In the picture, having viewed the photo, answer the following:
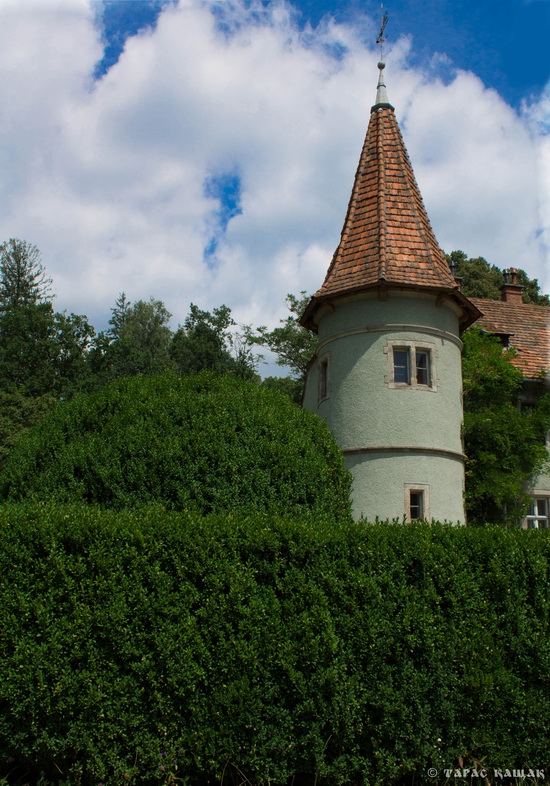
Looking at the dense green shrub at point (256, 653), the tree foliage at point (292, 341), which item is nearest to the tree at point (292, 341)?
the tree foliage at point (292, 341)

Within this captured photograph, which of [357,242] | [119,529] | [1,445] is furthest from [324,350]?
[1,445]

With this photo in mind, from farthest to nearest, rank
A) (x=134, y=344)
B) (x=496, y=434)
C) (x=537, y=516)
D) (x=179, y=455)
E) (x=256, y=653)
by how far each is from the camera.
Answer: (x=134, y=344) < (x=537, y=516) < (x=496, y=434) < (x=179, y=455) < (x=256, y=653)

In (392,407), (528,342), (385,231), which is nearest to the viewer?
(392,407)

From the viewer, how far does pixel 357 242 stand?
1798 cm

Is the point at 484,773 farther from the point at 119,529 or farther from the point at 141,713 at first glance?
the point at 119,529

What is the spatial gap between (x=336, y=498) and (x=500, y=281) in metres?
37.5

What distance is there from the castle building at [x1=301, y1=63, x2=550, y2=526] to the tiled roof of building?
4.58 meters

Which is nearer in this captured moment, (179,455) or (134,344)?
(179,455)

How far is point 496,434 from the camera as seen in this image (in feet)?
59.9

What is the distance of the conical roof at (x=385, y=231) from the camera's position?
1681cm

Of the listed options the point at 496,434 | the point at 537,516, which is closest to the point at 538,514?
the point at 537,516

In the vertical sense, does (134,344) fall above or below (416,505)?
above

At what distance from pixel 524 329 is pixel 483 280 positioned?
19.4 meters

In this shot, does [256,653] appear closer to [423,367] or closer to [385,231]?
[423,367]
